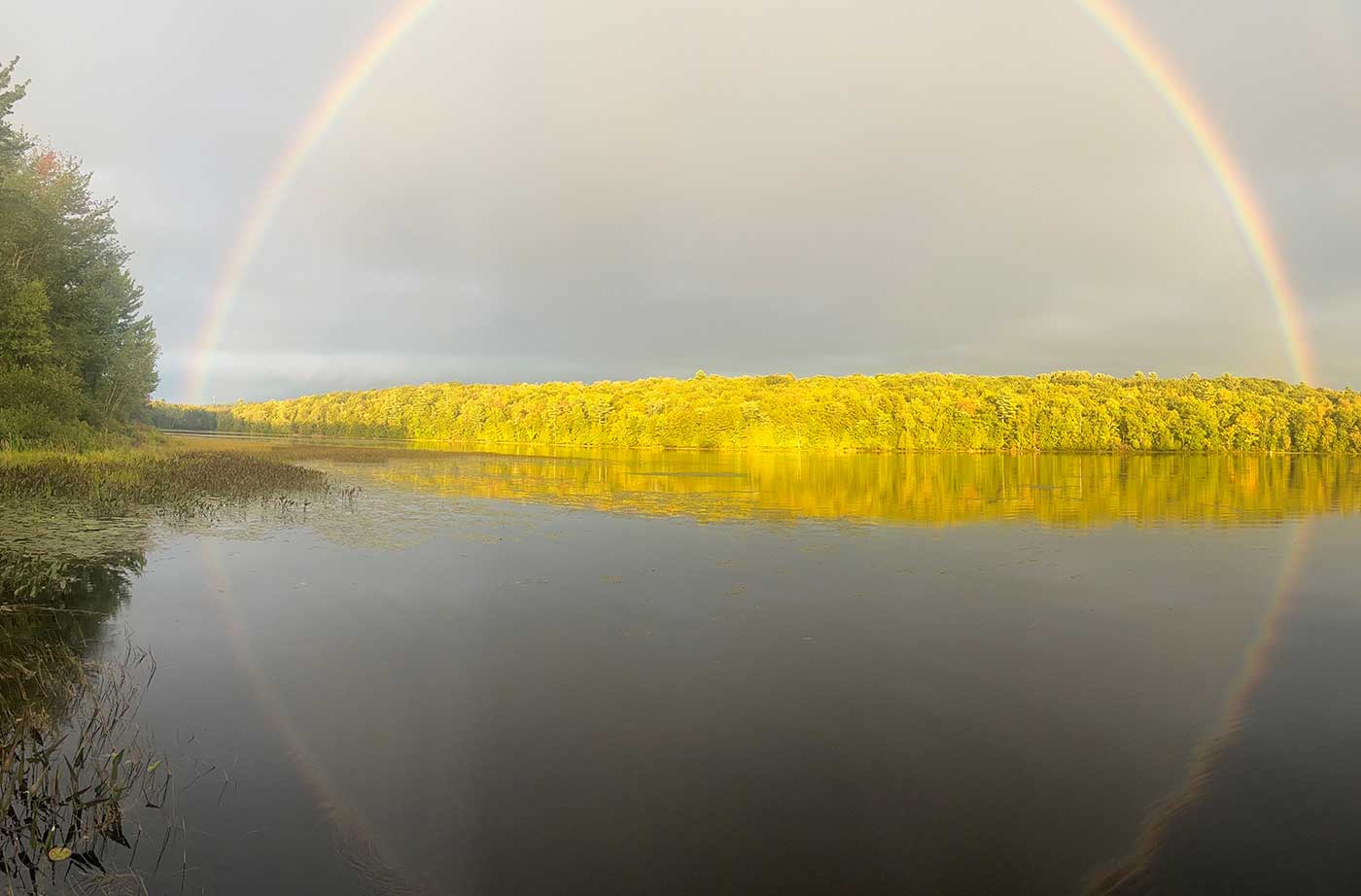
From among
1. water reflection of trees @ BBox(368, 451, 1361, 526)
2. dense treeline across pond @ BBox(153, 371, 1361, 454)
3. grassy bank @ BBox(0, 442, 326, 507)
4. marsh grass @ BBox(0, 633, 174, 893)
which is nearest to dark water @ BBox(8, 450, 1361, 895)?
marsh grass @ BBox(0, 633, 174, 893)

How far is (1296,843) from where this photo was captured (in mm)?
6855

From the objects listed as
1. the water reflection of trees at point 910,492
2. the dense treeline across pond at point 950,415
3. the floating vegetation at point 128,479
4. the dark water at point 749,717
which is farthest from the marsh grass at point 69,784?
the dense treeline across pond at point 950,415

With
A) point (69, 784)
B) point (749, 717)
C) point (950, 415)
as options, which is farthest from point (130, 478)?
point (950, 415)

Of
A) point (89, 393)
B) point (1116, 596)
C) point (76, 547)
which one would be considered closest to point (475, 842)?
point (1116, 596)

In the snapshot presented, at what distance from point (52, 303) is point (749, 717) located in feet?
133

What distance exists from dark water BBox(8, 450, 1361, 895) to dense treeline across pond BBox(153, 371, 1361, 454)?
10528 centimetres

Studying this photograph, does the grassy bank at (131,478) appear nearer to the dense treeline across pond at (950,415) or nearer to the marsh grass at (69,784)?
the marsh grass at (69,784)

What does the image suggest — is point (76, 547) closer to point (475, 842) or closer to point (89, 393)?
point (475, 842)

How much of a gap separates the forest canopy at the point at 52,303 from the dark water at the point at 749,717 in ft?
48.7

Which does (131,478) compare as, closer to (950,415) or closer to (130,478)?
(130,478)

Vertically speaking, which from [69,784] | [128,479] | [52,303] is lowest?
[69,784]

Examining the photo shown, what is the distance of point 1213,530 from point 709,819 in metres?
28.8

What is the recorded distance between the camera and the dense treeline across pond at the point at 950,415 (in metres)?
122

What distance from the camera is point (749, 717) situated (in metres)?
9.48
